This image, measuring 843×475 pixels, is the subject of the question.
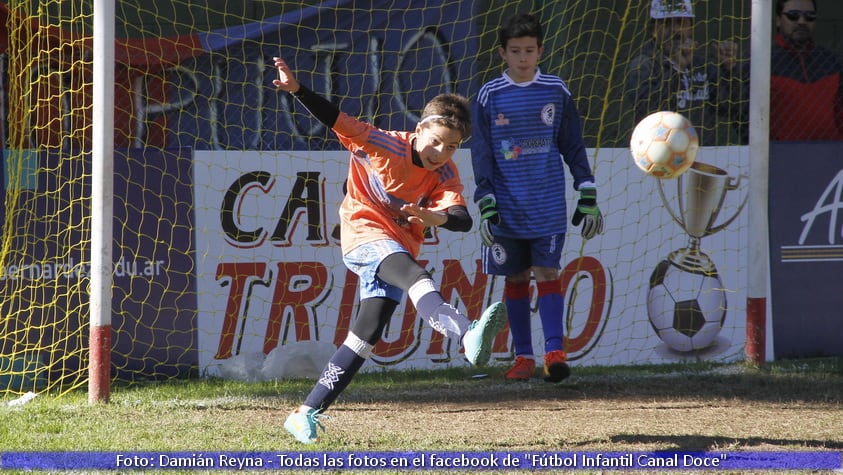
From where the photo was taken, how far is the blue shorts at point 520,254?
602 centimetres

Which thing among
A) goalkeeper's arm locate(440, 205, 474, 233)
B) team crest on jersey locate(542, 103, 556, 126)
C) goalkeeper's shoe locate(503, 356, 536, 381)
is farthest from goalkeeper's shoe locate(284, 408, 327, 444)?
team crest on jersey locate(542, 103, 556, 126)

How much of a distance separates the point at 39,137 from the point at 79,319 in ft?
3.92

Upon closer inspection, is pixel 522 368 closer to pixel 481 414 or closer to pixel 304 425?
pixel 481 414

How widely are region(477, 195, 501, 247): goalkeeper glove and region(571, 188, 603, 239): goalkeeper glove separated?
482 mm

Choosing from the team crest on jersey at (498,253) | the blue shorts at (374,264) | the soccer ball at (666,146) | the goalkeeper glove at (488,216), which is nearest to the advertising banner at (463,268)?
the team crest on jersey at (498,253)

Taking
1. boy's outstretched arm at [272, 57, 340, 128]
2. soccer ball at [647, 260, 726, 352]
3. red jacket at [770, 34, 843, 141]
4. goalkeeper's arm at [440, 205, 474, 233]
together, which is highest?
red jacket at [770, 34, 843, 141]

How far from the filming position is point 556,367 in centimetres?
557

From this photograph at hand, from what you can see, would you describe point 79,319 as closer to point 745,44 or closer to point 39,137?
point 39,137

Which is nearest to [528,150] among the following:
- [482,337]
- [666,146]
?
[666,146]

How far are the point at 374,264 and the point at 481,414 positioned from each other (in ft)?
4.38

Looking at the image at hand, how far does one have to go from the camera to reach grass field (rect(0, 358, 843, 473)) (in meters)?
4.59

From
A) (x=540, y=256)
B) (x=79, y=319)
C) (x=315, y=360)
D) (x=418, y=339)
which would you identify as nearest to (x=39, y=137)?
(x=79, y=319)

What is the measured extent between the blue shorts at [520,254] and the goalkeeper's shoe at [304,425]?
6.52 ft

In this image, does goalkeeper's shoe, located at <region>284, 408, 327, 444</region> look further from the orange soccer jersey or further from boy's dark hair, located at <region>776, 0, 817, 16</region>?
boy's dark hair, located at <region>776, 0, 817, 16</region>
